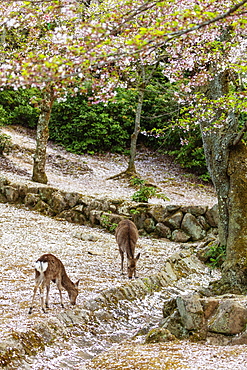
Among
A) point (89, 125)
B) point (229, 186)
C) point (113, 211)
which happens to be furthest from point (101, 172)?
point (229, 186)

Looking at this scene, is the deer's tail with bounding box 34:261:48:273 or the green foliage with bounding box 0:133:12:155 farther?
the green foliage with bounding box 0:133:12:155

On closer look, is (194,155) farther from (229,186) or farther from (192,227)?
(229,186)

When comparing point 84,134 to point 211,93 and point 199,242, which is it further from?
point 211,93

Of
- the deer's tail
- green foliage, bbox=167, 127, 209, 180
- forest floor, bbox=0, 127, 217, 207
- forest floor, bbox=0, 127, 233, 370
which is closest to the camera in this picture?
forest floor, bbox=0, 127, 233, 370

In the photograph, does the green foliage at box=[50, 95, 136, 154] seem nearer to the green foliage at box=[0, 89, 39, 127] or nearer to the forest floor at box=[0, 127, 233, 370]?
the forest floor at box=[0, 127, 233, 370]

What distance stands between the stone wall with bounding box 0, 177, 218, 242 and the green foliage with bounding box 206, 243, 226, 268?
86.9 inches

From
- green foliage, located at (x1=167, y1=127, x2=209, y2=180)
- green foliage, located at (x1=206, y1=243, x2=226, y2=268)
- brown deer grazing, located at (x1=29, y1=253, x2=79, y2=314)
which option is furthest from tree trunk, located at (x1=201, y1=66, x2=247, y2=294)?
green foliage, located at (x1=167, y1=127, x2=209, y2=180)

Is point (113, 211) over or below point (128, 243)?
below

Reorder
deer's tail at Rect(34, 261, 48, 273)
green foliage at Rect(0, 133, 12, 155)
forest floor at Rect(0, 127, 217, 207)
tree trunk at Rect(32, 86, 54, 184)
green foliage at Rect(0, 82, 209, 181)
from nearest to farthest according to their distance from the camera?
deer's tail at Rect(34, 261, 48, 273), tree trunk at Rect(32, 86, 54, 184), forest floor at Rect(0, 127, 217, 207), green foliage at Rect(0, 133, 12, 155), green foliage at Rect(0, 82, 209, 181)

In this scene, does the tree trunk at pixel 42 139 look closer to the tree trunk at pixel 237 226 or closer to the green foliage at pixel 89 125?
the green foliage at pixel 89 125

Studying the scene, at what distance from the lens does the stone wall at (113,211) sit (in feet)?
43.3

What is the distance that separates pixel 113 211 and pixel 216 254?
5.04m

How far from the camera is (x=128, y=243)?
9.01 m

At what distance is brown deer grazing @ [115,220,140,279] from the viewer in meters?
8.49
